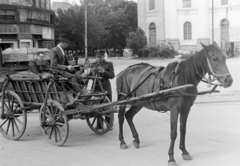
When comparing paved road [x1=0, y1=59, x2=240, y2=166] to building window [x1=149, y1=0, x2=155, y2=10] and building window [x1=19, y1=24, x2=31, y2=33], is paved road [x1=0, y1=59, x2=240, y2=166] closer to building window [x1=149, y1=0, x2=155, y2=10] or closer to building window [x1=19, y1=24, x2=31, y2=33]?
building window [x1=19, y1=24, x2=31, y2=33]

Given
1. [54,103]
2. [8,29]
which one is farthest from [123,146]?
[8,29]

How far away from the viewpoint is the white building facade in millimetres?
48719

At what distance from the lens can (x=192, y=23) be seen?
51.8 m

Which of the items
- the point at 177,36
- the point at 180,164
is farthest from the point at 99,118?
the point at 177,36

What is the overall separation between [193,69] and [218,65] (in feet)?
1.67

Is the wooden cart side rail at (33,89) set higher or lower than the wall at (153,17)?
lower

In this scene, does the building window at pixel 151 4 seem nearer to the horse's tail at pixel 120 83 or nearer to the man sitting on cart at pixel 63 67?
the man sitting on cart at pixel 63 67

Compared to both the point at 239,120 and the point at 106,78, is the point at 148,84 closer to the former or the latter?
the point at 106,78

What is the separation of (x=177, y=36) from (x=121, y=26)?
47.5 feet

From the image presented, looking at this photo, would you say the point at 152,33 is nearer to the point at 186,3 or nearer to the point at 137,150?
the point at 186,3

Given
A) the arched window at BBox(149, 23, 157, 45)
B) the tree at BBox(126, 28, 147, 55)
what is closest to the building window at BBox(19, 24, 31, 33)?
the tree at BBox(126, 28, 147, 55)

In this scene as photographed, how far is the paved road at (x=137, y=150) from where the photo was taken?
19.7 ft

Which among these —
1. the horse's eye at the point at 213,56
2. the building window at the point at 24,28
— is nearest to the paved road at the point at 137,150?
the horse's eye at the point at 213,56

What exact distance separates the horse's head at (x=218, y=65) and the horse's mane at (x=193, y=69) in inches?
6.9
